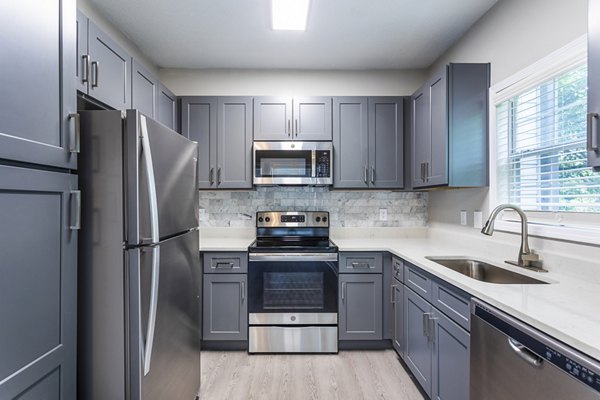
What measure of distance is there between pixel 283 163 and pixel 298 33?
1.07 meters

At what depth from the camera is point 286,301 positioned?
256cm

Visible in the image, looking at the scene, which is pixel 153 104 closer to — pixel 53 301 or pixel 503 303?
pixel 53 301

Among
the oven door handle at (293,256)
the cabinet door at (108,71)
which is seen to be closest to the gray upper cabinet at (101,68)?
the cabinet door at (108,71)

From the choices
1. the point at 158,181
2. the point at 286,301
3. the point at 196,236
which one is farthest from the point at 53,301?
the point at 286,301

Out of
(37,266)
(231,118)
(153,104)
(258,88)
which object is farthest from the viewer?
(258,88)

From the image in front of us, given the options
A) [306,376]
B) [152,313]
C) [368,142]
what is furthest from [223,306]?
[368,142]

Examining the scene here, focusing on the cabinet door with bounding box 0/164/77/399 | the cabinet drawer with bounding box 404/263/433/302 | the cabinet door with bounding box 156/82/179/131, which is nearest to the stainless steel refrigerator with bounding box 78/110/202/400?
the cabinet door with bounding box 0/164/77/399

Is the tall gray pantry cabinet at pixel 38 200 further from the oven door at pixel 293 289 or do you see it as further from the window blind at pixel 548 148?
the window blind at pixel 548 148

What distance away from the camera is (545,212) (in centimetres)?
173

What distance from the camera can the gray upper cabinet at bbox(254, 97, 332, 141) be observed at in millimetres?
2859

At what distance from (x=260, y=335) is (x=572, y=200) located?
228 cm

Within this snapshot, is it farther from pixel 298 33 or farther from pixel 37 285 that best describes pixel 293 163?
pixel 37 285

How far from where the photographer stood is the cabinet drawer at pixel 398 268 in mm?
2312

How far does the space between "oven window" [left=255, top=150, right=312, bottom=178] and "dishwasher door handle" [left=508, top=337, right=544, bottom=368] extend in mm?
1994
